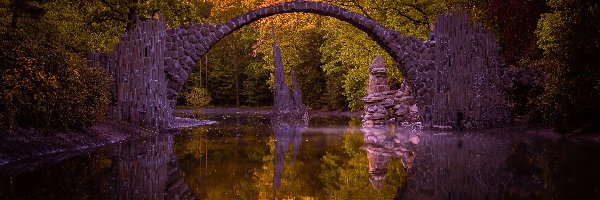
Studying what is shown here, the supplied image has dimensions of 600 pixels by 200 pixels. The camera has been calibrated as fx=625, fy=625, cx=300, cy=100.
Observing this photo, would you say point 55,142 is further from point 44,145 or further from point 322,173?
point 322,173

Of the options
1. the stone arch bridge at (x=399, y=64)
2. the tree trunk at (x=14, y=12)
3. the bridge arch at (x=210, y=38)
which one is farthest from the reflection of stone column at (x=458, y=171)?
the tree trunk at (x=14, y=12)

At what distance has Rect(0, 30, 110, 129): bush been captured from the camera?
1149 centimetres

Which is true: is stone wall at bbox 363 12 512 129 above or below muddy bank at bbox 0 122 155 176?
above

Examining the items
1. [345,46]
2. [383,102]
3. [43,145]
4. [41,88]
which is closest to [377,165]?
[43,145]

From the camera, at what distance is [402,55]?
20031mm

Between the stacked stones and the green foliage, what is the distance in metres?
10.2

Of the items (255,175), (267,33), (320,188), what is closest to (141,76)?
(255,175)

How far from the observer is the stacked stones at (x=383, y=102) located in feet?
83.6

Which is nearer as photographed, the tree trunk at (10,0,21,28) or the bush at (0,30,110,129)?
the bush at (0,30,110,129)

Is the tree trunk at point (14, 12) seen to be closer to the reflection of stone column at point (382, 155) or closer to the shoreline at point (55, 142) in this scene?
the shoreline at point (55, 142)

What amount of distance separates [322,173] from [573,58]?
328 inches

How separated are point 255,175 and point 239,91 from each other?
1986 inches

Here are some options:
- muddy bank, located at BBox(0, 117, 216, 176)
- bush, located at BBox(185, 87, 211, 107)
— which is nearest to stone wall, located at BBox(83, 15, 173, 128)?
muddy bank, located at BBox(0, 117, 216, 176)

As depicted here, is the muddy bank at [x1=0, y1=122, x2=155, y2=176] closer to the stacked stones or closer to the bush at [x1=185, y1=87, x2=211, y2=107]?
the stacked stones
